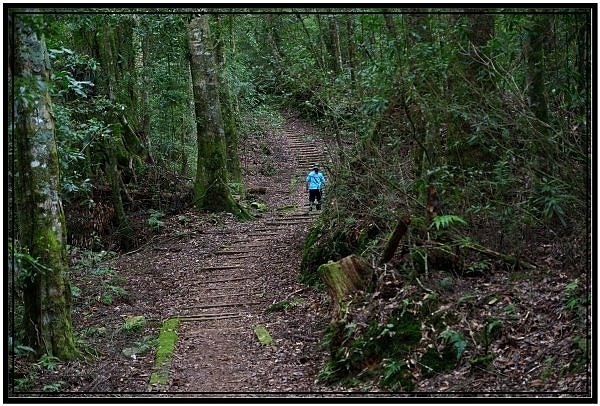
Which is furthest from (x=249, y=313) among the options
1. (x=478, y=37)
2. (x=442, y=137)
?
(x=478, y=37)

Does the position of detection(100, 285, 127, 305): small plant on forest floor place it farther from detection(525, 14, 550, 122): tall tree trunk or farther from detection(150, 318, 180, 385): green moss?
detection(525, 14, 550, 122): tall tree trunk

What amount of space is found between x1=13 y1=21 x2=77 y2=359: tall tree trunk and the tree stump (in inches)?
151

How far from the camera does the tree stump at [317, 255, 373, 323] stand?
9141mm

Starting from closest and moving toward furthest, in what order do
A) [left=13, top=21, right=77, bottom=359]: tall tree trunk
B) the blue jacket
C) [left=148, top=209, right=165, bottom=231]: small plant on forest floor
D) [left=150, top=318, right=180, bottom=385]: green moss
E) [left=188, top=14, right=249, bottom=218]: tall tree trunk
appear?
[left=13, top=21, right=77, bottom=359]: tall tree trunk < [left=150, top=318, right=180, bottom=385]: green moss < [left=148, top=209, right=165, bottom=231]: small plant on forest floor < the blue jacket < [left=188, top=14, right=249, bottom=218]: tall tree trunk

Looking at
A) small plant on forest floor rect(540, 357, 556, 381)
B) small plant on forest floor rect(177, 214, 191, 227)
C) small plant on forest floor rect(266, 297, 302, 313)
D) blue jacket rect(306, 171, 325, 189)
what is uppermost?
blue jacket rect(306, 171, 325, 189)

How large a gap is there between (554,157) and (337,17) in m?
8.36

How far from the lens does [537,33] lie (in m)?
8.98

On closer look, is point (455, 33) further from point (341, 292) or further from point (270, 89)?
point (270, 89)

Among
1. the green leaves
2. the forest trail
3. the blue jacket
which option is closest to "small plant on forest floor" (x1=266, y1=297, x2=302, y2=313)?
the forest trail

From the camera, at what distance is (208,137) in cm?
1834

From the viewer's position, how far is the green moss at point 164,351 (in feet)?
29.2

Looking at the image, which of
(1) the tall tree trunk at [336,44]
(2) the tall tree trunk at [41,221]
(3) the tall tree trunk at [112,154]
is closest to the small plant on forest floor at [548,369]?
(2) the tall tree trunk at [41,221]

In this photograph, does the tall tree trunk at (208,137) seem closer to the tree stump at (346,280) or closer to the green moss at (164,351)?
the green moss at (164,351)

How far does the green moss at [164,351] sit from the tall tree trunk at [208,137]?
7.18 m
